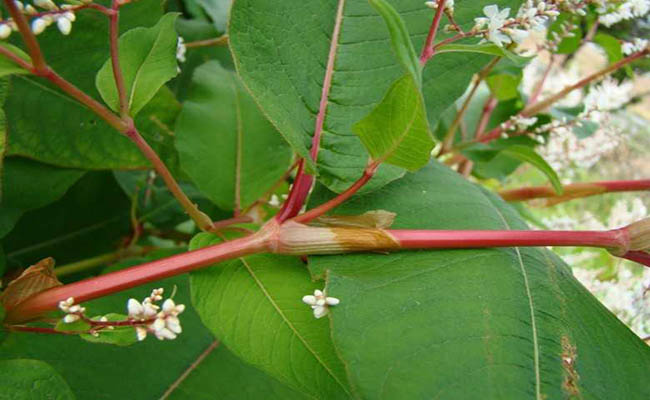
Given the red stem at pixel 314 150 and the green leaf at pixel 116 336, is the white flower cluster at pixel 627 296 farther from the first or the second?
the green leaf at pixel 116 336

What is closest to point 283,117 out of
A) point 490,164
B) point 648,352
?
point 648,352

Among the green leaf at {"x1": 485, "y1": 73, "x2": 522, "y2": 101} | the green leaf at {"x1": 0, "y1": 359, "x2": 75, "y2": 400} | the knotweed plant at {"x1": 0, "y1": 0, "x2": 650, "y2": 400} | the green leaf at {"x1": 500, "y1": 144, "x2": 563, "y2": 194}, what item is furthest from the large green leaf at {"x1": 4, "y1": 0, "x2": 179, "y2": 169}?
the green leaf at {"x1": 485, "y1": 73, "x2": 522, "y2": 101}

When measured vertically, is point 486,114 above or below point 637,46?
below

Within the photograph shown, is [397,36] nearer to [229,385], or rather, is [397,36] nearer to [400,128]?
[400,128]

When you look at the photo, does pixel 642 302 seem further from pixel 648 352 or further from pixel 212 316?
pixel 212 316

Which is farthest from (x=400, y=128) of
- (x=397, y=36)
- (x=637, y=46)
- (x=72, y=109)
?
(x=637, y=46)

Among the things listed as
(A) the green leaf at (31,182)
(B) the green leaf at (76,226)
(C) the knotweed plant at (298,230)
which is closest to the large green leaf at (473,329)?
(C) the knotweed plant at (298,230)

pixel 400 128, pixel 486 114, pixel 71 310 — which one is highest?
pixel 400 128
